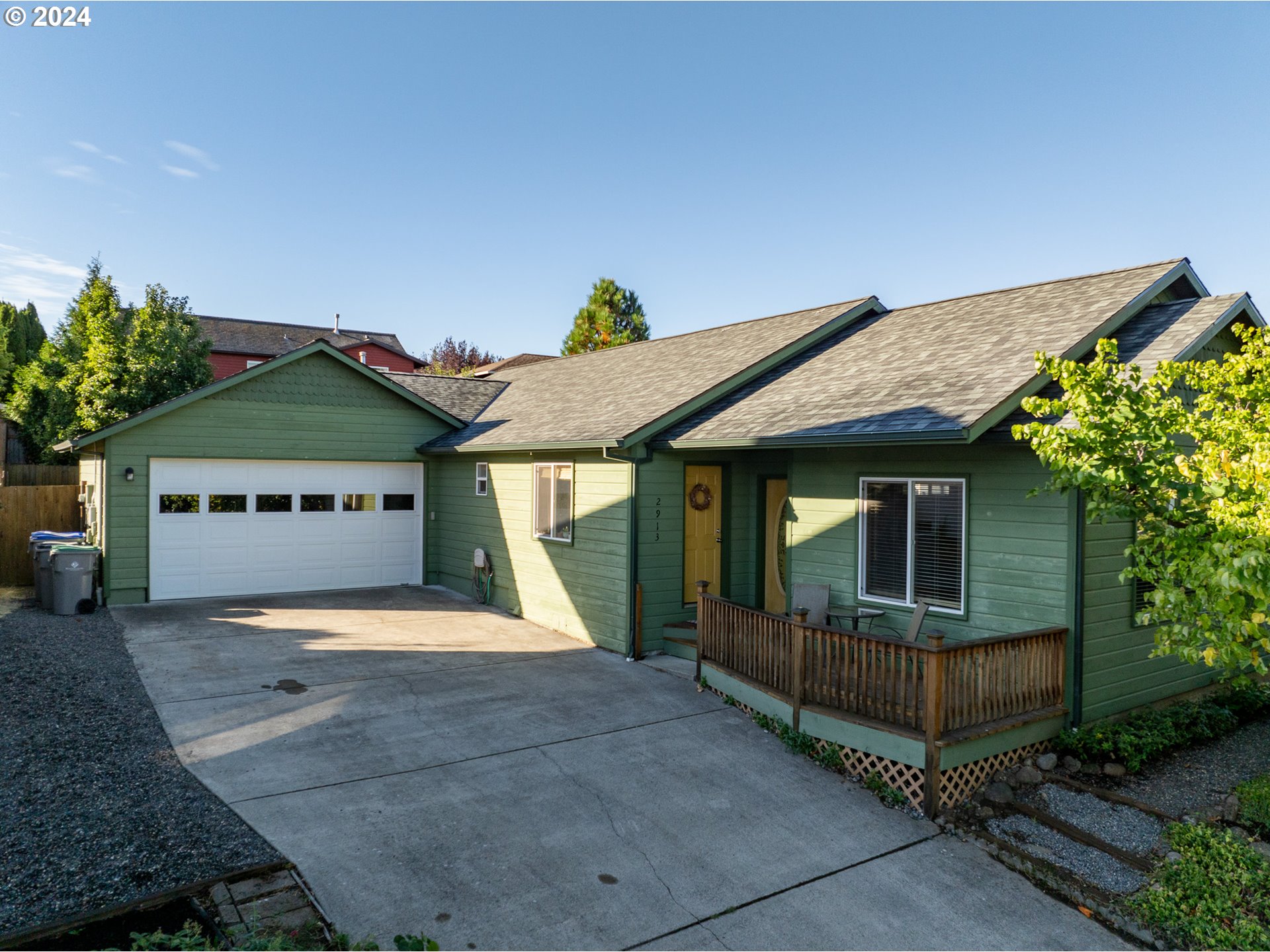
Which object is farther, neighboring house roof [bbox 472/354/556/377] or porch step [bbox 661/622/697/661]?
neighboring house roof [bbox 472/354/556/377]

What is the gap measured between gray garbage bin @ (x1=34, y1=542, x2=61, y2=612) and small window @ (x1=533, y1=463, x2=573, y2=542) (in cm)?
762

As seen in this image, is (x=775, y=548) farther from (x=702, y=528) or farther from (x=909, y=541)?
(x=909, y=541)

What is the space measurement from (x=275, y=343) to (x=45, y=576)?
3275 centimetres

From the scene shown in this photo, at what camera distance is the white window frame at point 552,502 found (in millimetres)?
10984

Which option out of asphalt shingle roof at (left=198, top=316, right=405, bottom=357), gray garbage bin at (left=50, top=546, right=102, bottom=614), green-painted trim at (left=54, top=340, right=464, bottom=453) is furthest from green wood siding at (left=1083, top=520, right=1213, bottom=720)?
asphalt shingle roof at (left=198, top=316, right=405, bottom=357)

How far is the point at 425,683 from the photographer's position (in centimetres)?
840

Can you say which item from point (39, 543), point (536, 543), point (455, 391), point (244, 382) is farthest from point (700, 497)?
point (39, 543)

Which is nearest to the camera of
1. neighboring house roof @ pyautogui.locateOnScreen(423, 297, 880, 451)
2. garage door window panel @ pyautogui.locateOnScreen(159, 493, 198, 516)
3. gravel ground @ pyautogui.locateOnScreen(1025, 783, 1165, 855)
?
gravel ground @ pyautogui.locateOnScreen(1025, 783, 1165, 855)

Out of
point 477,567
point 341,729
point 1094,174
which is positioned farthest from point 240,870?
point 1094,174

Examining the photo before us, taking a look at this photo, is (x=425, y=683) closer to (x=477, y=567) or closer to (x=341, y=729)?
(x=341, y=729)

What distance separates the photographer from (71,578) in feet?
37.2

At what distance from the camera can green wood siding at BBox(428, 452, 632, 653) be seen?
32.9 feet

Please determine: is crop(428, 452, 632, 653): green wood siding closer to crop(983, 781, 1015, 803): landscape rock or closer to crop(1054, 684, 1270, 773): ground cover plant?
crop(983, 781, 1015, 803): landscape rock

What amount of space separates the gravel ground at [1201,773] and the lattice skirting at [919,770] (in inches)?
34.2
